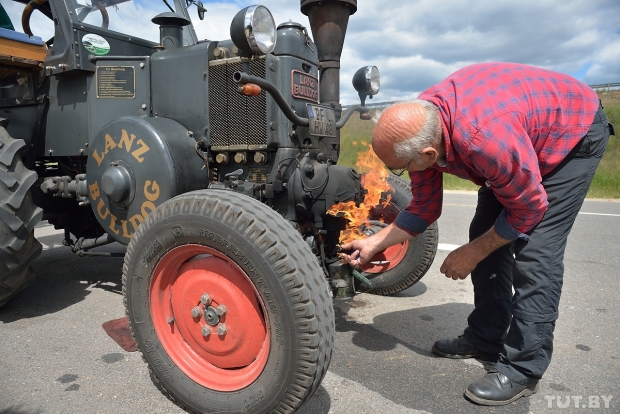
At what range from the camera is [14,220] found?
2.82 metres

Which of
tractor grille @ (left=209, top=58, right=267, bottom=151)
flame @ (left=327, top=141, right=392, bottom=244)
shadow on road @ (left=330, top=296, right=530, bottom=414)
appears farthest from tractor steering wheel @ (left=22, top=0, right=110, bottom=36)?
shadow on road @ (left=330, top=296, right=530, bottom=414)

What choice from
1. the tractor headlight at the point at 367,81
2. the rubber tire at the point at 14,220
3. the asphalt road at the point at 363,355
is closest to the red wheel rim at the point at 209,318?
the asphalt road at the point at 363,355

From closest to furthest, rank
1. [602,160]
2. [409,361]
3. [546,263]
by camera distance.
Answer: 1. [546,263]
2. [409,361]
3. [602,160]

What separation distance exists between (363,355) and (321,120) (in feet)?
4.81

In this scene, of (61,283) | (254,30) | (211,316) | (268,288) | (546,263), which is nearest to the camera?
(268,288)

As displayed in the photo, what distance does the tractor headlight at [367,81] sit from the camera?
3764mm

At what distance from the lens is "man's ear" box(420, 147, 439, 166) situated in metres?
1.92

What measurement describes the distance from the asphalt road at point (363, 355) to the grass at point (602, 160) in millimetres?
3088

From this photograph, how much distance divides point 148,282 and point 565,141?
198cm

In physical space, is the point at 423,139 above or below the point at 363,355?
above

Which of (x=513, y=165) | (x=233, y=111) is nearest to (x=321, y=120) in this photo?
(x=233, y=111)

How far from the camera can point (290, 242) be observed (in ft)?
5.91

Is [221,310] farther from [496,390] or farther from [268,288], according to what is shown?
[496,390]

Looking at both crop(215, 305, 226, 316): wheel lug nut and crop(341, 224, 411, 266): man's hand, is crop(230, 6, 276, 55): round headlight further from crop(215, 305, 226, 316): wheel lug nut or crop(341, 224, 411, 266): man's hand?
crop(215, 305, 226, 316): wheel lug nut
